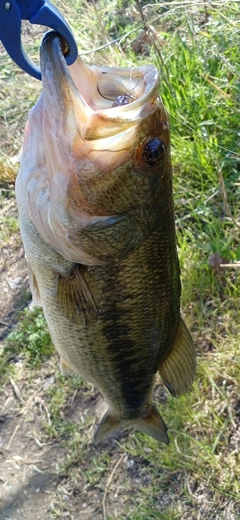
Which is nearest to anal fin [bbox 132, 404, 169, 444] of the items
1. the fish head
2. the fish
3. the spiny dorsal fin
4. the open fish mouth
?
the fish

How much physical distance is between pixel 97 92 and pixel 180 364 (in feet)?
2.96

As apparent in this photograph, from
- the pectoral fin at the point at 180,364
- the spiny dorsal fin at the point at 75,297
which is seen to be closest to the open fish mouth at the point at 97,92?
the spiny dorsal fin at the point at 75,297

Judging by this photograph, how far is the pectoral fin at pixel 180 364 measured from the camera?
1.82 m

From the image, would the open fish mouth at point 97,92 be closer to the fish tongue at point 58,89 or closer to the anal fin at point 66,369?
the fish tongue at point 58,89

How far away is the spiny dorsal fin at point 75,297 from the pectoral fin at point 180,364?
36cm

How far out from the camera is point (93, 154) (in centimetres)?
132

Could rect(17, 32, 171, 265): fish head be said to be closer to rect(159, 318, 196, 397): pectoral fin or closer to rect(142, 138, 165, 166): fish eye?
rect(142, 138, 165, 166): fish eye

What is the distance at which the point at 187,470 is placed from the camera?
8.57 feet

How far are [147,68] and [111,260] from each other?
46 cm

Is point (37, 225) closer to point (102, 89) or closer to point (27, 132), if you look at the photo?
point (27, 132)

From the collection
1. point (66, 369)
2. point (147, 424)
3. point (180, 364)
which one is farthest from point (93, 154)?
point (147, 424)

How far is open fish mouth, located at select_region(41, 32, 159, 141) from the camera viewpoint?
1214mm

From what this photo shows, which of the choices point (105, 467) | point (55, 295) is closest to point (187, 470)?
point (105, 467)

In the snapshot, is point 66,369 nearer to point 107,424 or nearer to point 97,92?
point 107,424
